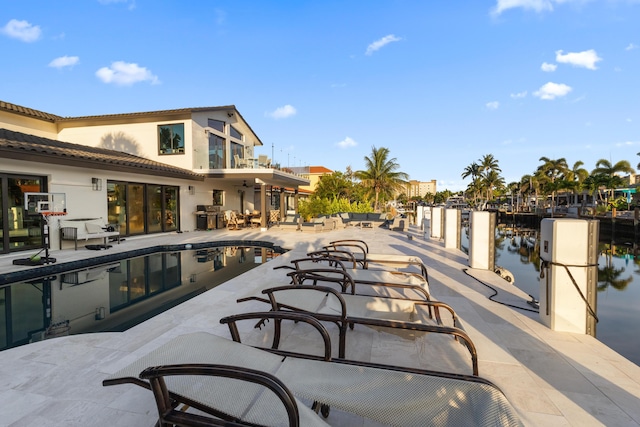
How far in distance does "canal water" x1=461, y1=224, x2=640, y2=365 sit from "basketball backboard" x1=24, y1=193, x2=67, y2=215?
11.3 m

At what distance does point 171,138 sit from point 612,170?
1933 inches

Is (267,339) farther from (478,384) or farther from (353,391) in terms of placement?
(478,384)

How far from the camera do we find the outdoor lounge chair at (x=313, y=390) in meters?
1.46

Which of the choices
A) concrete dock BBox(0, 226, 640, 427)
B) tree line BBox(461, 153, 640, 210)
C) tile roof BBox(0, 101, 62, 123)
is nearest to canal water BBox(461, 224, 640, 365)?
concrete dock BBox(0, 226, 640, 427)

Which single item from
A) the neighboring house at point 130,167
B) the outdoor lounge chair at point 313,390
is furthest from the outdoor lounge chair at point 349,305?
the neighboring house at point 130,167

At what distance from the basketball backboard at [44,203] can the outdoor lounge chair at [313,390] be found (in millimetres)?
8494

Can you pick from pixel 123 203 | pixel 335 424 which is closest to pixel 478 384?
pixel 335 424

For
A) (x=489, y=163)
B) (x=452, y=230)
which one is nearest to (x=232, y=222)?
(x=452, y=230)

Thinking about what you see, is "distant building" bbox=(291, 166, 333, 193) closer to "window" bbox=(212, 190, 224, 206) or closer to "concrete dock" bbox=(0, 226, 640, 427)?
"window" bbox=(212, 190, 224, 206)

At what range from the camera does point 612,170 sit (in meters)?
39.0

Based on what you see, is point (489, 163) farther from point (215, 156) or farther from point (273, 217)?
point (215, 156)

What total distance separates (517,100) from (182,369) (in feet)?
73.4

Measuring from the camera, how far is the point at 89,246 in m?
9.77

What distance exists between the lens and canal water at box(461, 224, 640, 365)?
5.27 meters
